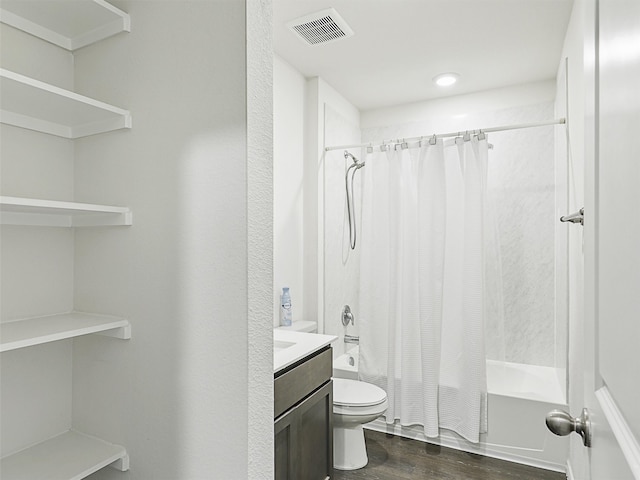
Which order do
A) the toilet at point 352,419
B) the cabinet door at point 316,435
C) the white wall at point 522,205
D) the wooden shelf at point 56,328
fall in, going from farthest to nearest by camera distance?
1. the white wall at point 522,205
2. the toilet at point 352,419
3. the cabinet door at point 316,435
4. the wooden shelf at point 56,328

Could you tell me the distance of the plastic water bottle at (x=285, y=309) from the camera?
8.87 feet

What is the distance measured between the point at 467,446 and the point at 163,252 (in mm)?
2343

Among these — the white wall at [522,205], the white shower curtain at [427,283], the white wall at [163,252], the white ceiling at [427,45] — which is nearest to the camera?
the white wall at [163,252]

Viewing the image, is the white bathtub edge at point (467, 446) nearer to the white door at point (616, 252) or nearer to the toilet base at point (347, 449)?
the toilet base at point (347, 449)

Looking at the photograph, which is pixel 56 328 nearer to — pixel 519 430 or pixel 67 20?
pixel 67 20

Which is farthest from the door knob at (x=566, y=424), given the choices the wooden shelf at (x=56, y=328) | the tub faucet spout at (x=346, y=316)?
the tub faucet spout at (x=346, y=316)

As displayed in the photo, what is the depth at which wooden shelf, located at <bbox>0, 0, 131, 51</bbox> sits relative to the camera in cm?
121

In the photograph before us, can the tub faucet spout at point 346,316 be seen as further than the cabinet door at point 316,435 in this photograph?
Yes

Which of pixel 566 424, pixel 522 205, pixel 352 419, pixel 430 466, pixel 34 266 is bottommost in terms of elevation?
pixel 430 466

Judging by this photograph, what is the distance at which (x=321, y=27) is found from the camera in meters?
2.36

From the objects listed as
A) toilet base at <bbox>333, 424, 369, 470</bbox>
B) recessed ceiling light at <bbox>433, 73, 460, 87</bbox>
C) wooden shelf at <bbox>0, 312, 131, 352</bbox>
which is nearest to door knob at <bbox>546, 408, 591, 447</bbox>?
wooden shelf at <bbox>0, 312, 131, 352</bbox>

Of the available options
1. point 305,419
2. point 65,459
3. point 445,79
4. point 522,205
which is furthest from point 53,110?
point 522,205

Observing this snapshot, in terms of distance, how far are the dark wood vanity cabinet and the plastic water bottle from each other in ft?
2.17

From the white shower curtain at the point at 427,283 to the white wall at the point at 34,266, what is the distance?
197cm
